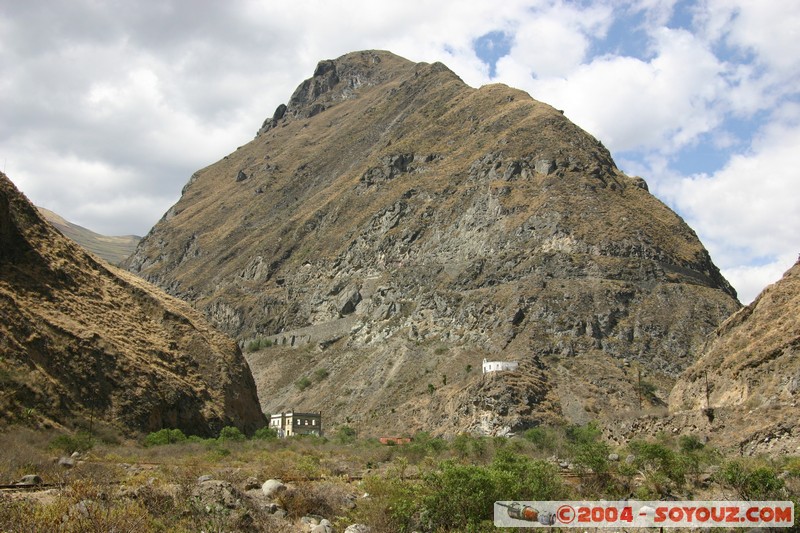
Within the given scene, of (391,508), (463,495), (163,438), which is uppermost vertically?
(463,495)

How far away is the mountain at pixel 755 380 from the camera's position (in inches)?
1164

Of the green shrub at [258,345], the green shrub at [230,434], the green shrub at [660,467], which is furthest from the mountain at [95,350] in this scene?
the green shrub at [258,345]

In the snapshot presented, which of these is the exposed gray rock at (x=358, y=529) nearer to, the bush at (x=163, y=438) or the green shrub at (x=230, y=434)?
the bush at (x=163, y=438)

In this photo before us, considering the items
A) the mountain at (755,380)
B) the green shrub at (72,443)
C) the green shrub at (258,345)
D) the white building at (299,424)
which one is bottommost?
the white building at (299,424)

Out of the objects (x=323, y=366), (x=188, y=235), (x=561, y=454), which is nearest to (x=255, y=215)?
(x=188, y=235)

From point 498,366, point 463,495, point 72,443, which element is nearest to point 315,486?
point 463,495

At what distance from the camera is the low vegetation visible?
44.2 feet

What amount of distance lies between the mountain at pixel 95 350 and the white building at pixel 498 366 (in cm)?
2726

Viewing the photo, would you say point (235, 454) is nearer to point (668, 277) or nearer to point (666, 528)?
point (666, 528)

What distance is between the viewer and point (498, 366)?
231 feet

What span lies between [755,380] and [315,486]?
876 inches

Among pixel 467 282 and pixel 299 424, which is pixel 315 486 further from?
pixel 467 282

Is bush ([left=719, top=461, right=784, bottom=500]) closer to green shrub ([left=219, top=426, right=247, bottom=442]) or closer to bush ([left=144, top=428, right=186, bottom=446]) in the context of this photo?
bush ([left=144, top=428, right=186, bottom=446])

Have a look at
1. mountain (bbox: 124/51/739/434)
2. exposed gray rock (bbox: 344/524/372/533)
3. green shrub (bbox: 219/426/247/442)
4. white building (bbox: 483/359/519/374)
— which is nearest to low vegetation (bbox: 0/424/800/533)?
exposed gray rock (bbox: 344/524/372/533)
